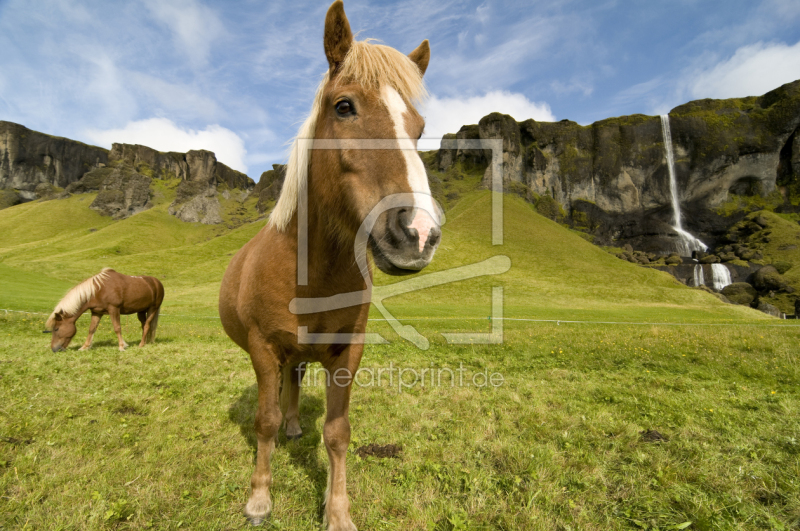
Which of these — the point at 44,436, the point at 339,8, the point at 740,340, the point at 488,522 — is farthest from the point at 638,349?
the point at 44,436

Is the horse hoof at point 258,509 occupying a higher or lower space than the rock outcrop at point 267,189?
lower

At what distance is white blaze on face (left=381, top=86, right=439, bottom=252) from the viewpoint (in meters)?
2.17

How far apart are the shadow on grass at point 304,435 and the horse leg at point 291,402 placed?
111 millimetres

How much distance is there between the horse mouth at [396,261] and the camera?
2207 millimetres

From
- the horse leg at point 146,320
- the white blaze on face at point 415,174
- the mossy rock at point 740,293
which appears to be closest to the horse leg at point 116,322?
the horse leg at point 146,320

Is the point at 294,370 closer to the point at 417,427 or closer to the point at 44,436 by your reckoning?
the point at 417,427

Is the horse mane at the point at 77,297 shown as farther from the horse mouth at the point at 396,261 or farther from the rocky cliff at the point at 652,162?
the rocky cliff at the point at 652,162

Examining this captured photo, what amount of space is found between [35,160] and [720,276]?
244m

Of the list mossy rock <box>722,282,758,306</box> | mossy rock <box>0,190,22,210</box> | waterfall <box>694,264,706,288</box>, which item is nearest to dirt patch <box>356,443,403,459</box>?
mossy rock <box>722,282,758,306</box>

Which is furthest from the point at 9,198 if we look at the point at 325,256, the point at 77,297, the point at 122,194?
the point at 325,256

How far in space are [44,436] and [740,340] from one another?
15.8 m

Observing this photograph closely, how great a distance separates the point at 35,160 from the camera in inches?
6068

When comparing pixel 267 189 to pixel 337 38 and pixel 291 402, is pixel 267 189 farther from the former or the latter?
pixel 337 38

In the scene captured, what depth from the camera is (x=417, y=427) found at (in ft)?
17.7
